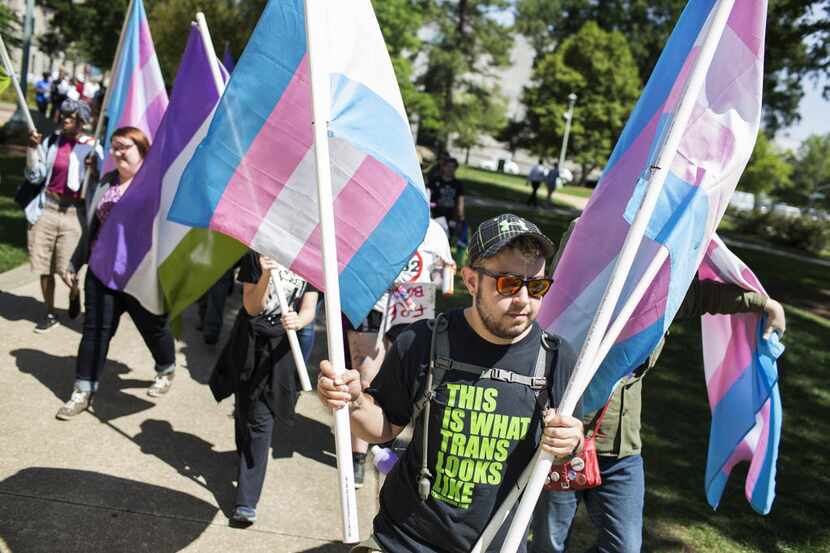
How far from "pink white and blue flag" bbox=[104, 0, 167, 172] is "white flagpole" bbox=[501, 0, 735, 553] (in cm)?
501

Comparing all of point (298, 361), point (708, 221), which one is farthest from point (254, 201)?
point (708, 221)

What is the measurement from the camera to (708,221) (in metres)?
3.30

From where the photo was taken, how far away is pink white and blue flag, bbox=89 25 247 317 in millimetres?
5353

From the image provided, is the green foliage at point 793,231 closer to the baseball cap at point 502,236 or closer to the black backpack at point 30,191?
the black backpack at point 30,191

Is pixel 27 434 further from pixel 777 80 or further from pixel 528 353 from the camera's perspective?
pixel 777 80

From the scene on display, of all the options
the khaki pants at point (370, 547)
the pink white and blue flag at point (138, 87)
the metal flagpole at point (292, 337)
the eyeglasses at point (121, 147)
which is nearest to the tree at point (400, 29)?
the pink white and blue flag at point (138, 87)

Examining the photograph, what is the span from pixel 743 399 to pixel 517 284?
7.02 ft

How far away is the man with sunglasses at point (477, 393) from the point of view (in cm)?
284

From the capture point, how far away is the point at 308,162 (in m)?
3.74

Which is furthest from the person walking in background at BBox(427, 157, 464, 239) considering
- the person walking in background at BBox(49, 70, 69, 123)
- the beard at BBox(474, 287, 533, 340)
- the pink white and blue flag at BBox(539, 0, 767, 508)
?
the person walking in background at BBox(49, 70, 69, 123)

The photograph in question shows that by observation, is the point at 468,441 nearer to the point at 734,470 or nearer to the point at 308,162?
the point at 308,162

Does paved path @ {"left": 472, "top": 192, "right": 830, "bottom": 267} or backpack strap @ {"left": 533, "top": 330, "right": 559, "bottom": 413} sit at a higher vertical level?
backpack strap @ {"left": 533, "top": 330, "right": 559, "bottom": 413}

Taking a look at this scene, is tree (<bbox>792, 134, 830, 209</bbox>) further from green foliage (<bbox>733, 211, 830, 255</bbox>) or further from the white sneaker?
the white sneaker

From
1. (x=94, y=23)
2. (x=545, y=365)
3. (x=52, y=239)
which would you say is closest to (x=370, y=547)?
(x=545, y=365)
